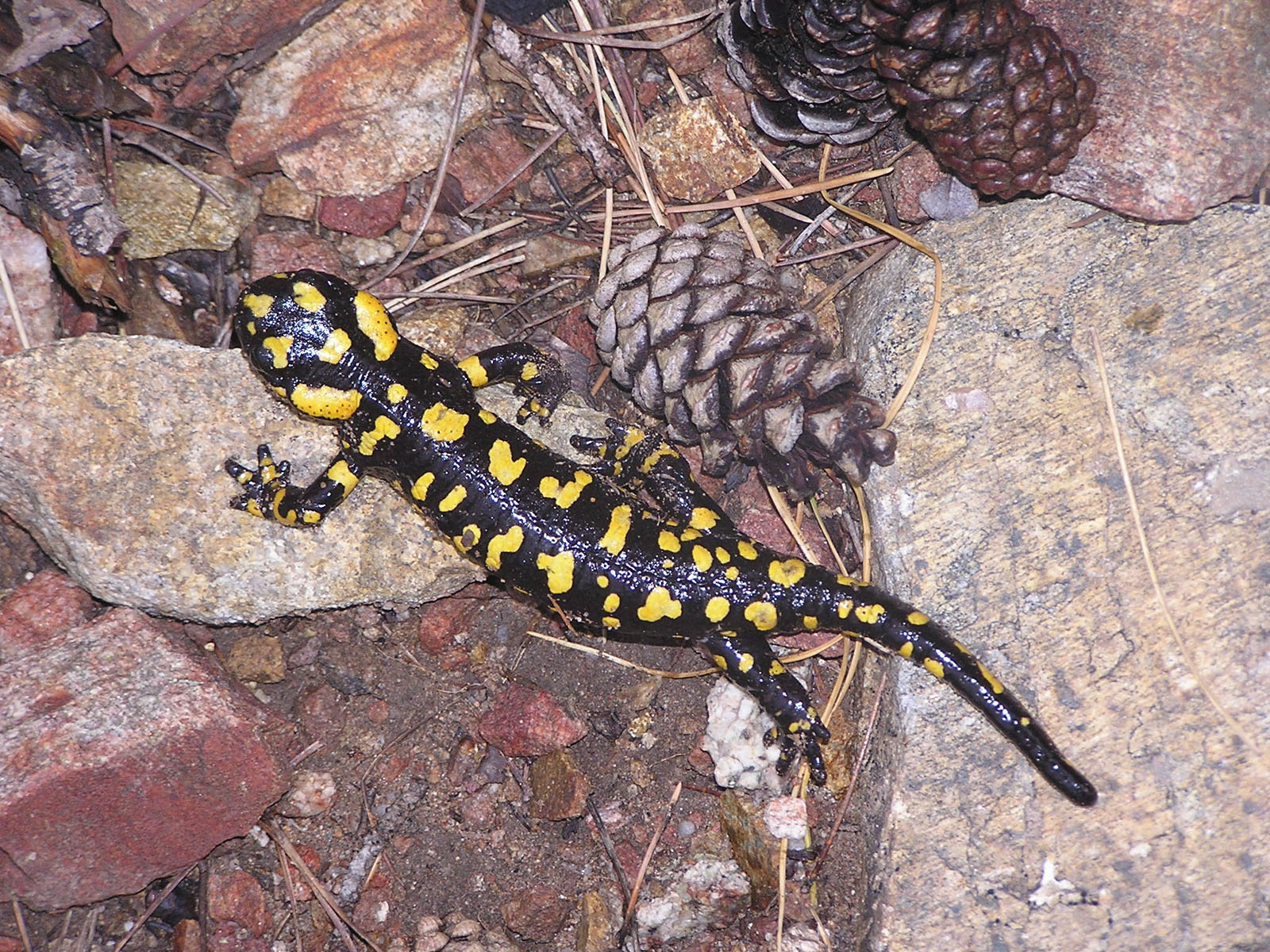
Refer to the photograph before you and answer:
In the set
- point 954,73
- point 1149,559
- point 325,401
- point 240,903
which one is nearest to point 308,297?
point 325,401

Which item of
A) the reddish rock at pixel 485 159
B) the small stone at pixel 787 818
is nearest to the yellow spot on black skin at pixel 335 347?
the reddish rock at pixel 485 159

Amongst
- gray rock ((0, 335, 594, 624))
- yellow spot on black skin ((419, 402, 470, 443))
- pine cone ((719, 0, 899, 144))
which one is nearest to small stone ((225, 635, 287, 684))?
gray rock ((0, 335, 594, 624))

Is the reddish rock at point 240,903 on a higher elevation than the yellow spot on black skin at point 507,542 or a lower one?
lower

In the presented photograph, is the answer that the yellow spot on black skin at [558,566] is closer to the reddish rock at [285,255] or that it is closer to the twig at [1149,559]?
the reddish rock at [285,255]

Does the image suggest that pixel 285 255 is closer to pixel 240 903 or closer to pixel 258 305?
pixel 258 305

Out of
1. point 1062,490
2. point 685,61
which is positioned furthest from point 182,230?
point 1062,490

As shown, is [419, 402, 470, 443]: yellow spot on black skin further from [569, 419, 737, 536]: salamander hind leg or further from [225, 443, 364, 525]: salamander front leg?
[569, 419, 737, 536]: salamander hind leg
